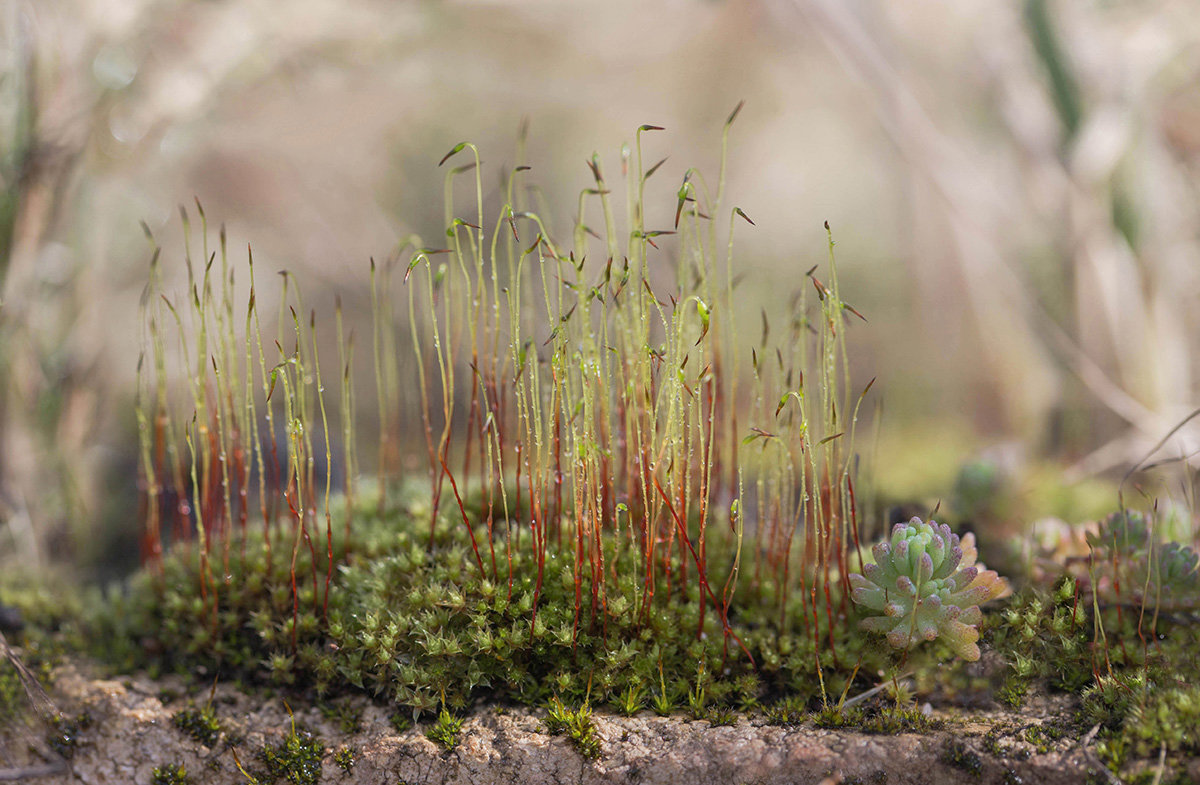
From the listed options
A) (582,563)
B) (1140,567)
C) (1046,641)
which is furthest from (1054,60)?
(582,563)

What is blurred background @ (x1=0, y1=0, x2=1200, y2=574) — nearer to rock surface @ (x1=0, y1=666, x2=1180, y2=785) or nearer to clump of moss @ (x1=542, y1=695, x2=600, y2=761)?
rock surface @ (x1=0, y1=666, x2=1180, y2=785)

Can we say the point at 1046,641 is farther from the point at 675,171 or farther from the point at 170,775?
the point at 675,171

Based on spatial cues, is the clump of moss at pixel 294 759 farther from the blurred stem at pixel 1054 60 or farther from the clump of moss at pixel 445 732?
the blurred stem at pixel 1054 60

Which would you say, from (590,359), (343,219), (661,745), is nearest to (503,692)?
(661,745)

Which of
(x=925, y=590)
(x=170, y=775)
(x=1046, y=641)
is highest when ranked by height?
(x=925, y=590)

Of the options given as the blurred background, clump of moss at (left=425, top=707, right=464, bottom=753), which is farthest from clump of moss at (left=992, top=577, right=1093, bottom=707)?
clump of moss at (left=425, top=707, right=464, bottom=753)

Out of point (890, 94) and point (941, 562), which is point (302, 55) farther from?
point (941, 562)

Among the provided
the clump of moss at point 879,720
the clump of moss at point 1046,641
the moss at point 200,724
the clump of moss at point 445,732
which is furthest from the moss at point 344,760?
the clump of moss at point 1046,641

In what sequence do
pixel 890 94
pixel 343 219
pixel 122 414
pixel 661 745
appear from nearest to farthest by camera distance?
pixel 661 745
pixel 890 94
pixel 122 414
pixel 343 219
